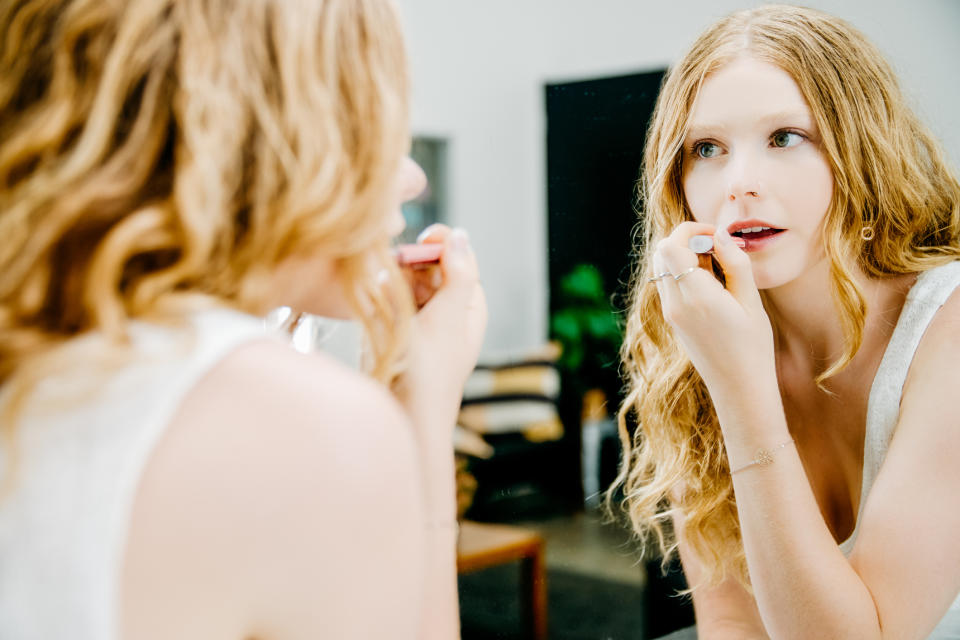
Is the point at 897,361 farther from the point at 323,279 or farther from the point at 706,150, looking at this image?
the point at 323,279

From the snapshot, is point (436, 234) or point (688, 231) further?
point (688, 231)

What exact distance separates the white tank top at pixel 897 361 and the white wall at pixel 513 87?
310 mm

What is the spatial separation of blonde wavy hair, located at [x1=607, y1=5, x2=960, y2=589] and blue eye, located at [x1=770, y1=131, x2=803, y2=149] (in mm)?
29

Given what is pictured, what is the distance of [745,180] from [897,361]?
28 cm

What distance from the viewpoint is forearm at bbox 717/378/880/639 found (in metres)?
0.85

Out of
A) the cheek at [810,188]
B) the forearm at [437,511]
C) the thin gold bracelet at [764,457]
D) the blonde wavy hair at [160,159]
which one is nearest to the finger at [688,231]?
the cheek at [810,188]

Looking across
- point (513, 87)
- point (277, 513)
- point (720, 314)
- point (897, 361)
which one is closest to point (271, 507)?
point (277, 513)

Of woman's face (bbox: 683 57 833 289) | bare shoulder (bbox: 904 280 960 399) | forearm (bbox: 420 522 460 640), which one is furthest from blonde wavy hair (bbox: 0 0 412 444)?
bare shoulder (bbox: 904 280 960 399)

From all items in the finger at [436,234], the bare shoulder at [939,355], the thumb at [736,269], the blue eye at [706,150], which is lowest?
the bare shoulder at [939,355]

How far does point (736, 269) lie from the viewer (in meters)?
0.90

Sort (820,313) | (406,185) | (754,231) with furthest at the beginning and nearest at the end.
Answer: (820,313) < (754,231) < (406,185)

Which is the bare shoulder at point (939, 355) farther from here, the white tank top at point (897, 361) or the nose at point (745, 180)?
the nose at point (745, 180)

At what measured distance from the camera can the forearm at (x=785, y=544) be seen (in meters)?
0.85

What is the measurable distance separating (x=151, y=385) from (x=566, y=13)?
3.45 ft
